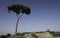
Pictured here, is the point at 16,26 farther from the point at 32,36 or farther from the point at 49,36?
the point at 32,36

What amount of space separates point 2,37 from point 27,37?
14.1 feet

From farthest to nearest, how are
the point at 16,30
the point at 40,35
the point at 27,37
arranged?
1. the point at 16,30
2. the point at 40,35
3. the point at 27,37

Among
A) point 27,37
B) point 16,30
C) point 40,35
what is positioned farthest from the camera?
point 16,30

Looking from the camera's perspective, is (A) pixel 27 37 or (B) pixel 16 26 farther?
(B) pixel 16 26

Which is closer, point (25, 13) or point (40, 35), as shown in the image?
point (40, 35)

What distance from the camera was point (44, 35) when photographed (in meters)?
14.5

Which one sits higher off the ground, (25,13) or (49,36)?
(25,13)

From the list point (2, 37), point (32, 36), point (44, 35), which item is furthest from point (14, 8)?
point (32, 36)

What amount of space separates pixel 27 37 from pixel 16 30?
6.25 metres

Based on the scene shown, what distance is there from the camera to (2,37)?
15.0 meters

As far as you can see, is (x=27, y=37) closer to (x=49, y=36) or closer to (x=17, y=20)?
(x=49, y=36)

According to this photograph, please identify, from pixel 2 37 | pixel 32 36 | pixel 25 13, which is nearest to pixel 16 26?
pixel 25 13

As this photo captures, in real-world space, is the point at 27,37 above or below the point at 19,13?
below

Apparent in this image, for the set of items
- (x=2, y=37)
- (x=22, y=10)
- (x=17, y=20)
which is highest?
(x=22, y=10)
